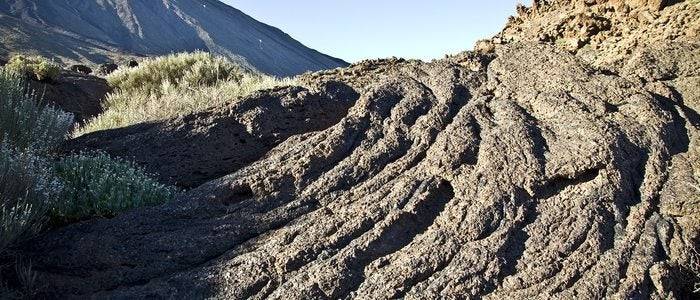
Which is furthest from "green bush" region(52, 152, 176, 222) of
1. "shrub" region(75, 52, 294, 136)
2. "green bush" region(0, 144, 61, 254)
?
"shrub" region(75, 52, 294, 136)

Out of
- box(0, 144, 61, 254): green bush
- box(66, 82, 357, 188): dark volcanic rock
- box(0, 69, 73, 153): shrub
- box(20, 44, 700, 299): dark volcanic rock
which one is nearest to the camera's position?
box(20, 44, 700, 299): dark volcanic rock

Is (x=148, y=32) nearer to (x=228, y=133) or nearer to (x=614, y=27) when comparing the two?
(x=228, y=133)

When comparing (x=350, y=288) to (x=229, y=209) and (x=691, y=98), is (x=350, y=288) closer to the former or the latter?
Answer: (x=229, y=209)

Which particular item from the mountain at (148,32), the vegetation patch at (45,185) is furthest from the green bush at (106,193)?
the mountain at (148,32)

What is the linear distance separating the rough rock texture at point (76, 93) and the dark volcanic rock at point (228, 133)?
531 cm

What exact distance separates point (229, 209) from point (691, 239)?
2995 mm

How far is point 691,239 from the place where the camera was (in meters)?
4.12

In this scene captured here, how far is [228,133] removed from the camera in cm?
555

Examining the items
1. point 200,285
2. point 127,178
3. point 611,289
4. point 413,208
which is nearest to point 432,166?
point 413,208

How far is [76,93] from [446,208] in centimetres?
880

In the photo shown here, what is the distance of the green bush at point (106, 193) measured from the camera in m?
4.87

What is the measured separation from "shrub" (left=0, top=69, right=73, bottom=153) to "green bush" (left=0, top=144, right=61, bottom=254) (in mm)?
801

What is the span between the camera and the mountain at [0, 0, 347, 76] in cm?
3712

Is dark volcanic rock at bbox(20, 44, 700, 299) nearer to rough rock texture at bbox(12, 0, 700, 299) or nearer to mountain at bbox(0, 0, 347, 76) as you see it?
rough rock texture at bbox(12, 0, 700, 299)
